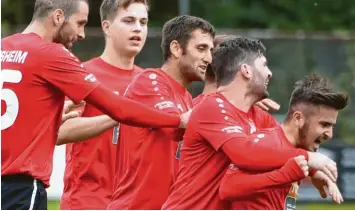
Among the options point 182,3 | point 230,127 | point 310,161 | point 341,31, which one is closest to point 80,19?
point 230,127

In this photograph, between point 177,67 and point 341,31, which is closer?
point 177,67

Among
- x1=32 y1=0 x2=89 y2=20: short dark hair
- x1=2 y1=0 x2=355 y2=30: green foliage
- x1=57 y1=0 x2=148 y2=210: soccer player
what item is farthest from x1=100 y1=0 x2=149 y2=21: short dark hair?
x1=2 y1=0 x2=355 y2=30: green foliage

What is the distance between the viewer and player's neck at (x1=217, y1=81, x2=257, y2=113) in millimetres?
7340

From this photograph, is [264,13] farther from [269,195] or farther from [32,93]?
[269,195]

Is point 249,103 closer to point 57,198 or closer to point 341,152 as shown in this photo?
point 57,198

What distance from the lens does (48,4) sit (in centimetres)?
777

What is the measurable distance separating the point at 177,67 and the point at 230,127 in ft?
4.32

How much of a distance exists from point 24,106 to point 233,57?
4.34 ft

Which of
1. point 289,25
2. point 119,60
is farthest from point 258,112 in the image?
point 289,25

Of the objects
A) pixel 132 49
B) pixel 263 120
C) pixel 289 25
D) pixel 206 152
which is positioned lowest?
pixel 206 152

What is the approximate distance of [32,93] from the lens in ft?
24.8

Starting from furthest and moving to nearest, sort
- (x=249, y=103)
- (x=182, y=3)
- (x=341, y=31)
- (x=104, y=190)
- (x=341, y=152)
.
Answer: (x=341, y=31) < (x=182, y=3) < (x=341, y=152) < (x=104, y=190) < (x=249, y=103)

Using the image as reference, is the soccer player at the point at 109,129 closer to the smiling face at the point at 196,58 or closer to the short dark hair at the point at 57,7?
the smiling face at the point at 196,58

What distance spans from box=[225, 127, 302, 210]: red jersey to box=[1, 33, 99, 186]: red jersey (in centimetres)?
115
